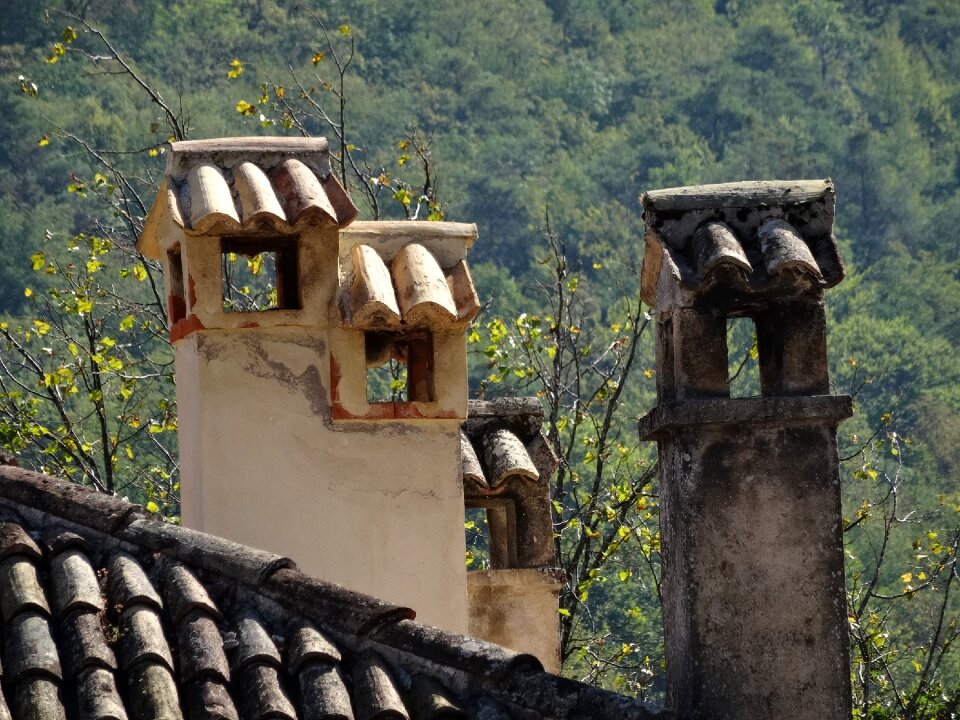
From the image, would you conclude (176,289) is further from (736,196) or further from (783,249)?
(783,249)

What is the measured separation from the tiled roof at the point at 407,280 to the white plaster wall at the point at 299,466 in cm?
34

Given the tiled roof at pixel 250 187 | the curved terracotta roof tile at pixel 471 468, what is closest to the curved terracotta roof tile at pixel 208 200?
the tiled roof at pixel 250 187

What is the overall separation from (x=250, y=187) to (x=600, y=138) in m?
60.3

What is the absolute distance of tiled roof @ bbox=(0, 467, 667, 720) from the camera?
505cm

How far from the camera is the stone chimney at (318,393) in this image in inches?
300

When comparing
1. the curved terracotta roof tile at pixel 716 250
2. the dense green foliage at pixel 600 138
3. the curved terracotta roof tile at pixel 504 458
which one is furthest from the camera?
the dense green foliage at pixel 600 138

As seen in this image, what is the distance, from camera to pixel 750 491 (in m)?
5.53

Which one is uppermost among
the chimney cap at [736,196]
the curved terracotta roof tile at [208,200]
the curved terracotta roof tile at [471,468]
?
the curved terracotta roof tile at [208,200]

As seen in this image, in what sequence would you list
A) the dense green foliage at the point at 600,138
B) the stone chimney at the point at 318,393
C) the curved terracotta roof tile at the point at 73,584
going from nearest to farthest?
1. the curved terracotta roof tile at the point at 73,584
2. the stone chimney at the point at 318,393
3. the dense green foliage at the point at 600,138

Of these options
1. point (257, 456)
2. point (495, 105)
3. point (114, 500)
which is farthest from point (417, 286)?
point (495, 105)

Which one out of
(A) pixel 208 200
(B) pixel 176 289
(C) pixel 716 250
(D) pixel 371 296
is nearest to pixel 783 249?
(C) pixel 716 250

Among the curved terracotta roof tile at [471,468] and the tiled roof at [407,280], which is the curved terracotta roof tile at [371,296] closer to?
the tiled roof at [407,280]

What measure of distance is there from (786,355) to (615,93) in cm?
6662

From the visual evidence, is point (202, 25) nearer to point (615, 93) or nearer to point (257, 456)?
point (615, 93)
